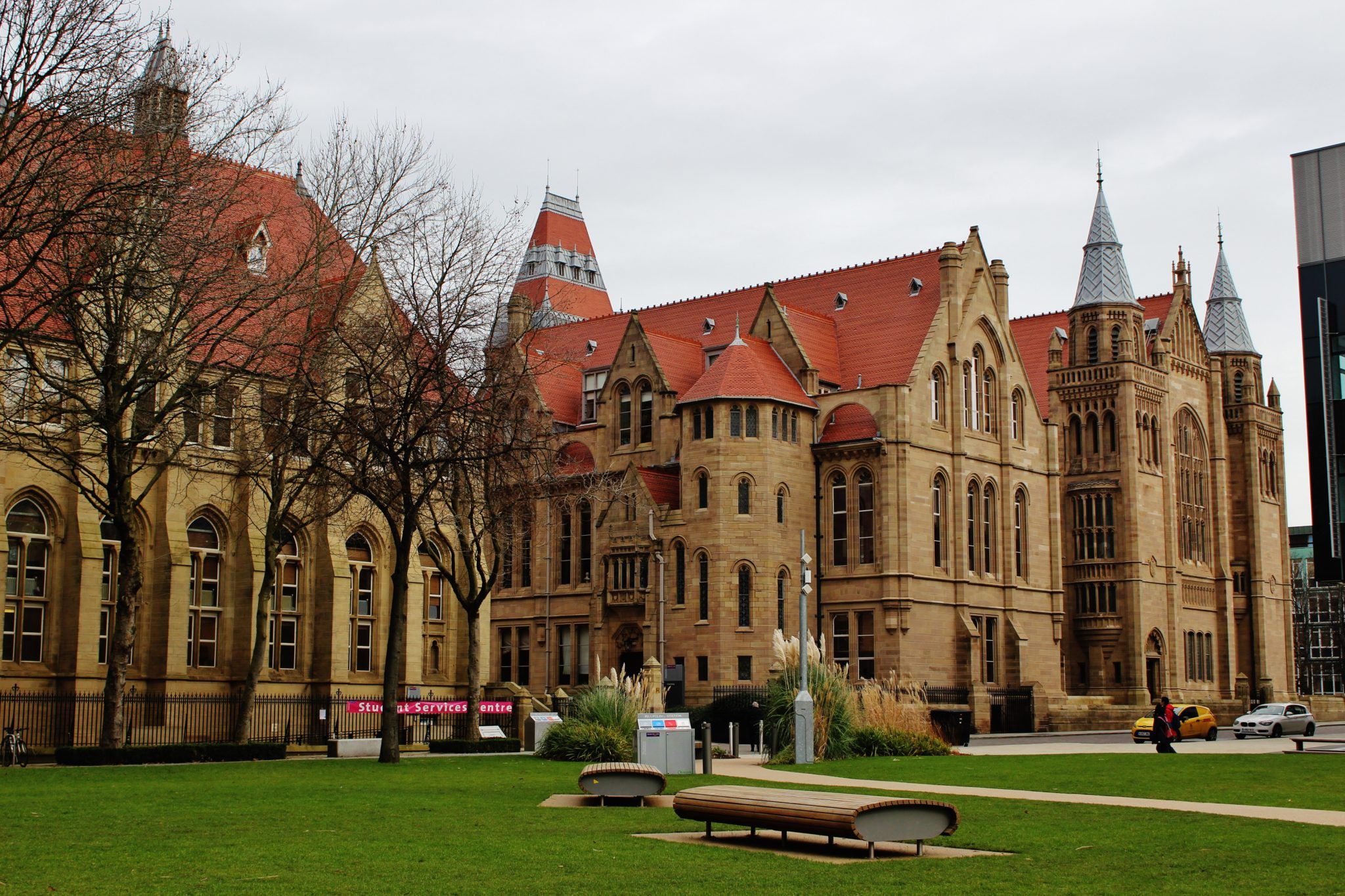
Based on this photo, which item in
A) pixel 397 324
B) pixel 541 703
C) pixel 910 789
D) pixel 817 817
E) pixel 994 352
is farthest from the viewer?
pixel 994 352

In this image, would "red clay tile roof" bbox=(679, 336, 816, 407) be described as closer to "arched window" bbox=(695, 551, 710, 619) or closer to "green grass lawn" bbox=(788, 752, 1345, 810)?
"arched window" bbox=(695, 551, 710, 619)

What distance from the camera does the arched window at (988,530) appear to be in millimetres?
67125

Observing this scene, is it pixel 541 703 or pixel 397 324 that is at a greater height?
pixel 397 324

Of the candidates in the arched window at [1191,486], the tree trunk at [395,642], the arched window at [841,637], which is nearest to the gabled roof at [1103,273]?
the arched window at [1191,486]

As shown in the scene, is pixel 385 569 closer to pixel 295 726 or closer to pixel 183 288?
pixel 295 726

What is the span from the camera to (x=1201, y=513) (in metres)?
82.7

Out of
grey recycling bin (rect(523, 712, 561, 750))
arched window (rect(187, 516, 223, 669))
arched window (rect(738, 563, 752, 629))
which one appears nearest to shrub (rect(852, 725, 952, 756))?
grey recycling bin (rect(523, 712, 561, 750))

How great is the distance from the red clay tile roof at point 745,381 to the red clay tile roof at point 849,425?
115cm

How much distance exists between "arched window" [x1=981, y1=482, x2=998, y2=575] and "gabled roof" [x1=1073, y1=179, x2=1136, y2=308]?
48.4 ft

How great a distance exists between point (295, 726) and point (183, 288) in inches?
732

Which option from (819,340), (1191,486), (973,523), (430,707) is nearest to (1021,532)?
(973,523)

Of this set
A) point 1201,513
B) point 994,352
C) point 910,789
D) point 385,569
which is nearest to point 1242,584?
point 1201,513

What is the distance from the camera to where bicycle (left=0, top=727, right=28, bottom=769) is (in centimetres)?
3331

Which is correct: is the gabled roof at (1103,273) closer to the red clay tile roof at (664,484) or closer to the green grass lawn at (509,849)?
the red clay tile roof at (664,484)
